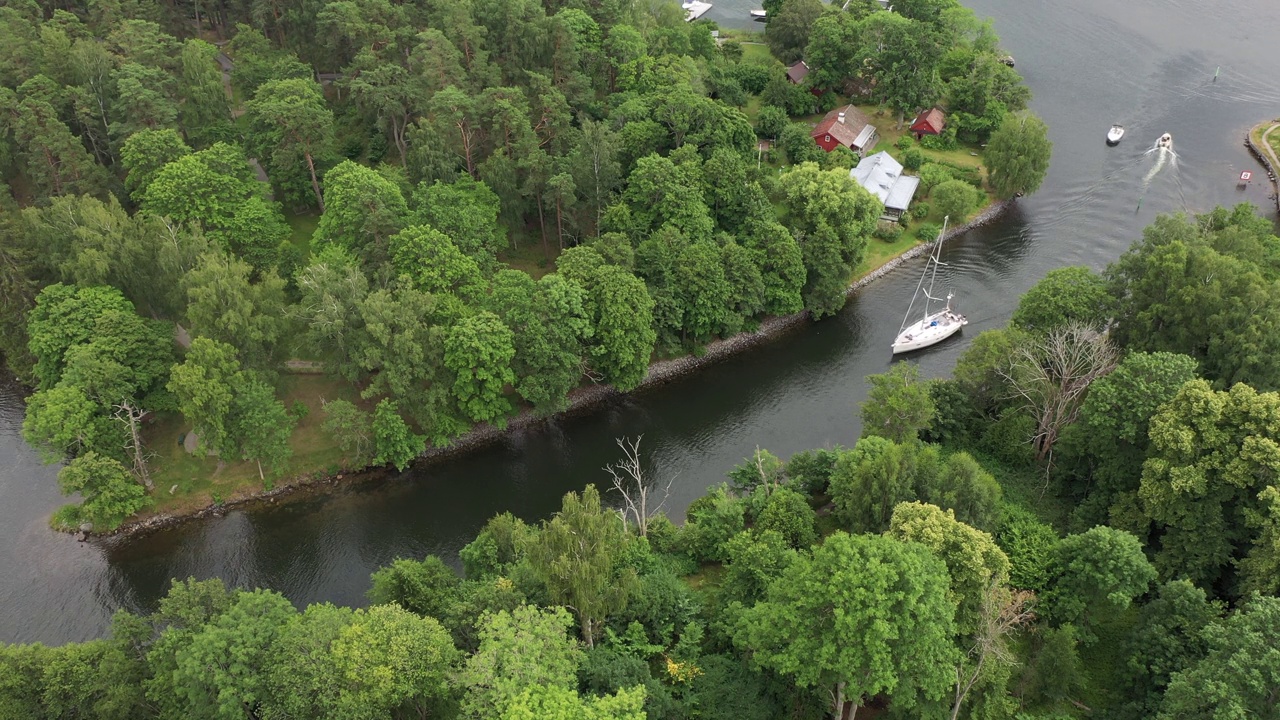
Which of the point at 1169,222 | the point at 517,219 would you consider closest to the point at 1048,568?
the point at 1169,222

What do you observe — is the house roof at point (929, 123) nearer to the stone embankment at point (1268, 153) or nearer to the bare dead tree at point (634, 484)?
the stone embankment at point (1268, 153)

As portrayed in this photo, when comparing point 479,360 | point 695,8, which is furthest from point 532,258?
point 695,8

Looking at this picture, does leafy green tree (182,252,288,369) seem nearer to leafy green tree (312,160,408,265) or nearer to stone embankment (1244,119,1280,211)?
leafy green tree (312,160,408,265)

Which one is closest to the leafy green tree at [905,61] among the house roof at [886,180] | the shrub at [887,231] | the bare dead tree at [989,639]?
the house roof at [886,180]

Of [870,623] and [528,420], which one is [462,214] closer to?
[528,420]

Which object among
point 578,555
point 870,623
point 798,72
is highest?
point 798,72

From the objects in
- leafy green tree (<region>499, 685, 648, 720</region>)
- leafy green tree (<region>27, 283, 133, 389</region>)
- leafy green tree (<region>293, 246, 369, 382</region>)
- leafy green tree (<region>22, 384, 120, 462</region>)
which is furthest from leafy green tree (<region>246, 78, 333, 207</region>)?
leafy green tree (<region>499, 685, 648, 720</region>)
